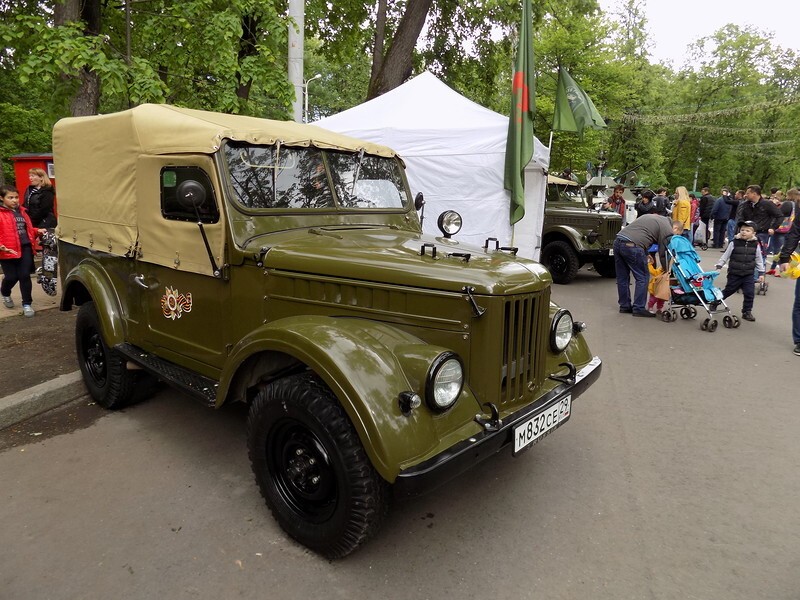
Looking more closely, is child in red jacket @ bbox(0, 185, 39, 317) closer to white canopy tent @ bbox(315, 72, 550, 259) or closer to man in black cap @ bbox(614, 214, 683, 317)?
→ white canopy tent @ bbox(315, 72, 550, 259)

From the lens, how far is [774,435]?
13.0 ft

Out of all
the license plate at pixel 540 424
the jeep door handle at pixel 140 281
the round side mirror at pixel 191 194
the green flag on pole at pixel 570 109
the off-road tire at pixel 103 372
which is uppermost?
the green flag on pole at pixel 570 109

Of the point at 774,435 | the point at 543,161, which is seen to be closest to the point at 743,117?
the point at 543,161

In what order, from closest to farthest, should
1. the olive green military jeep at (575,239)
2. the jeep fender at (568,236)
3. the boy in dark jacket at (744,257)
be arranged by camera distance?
the boy in dark jacket at (744,257) → the jeep fender at (568,236) → the olive green military jeep at (575,239)

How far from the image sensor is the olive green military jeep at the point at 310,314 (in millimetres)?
2385

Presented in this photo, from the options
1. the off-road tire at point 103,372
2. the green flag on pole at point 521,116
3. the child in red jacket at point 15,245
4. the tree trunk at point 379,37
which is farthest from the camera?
the tree trunk at point 379,37

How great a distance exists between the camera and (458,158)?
891 cm

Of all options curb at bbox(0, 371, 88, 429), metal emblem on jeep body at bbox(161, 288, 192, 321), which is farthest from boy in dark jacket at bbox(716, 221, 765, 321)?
curb at bbox(0, 371, 88, 429)

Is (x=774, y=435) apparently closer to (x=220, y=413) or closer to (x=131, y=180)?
(x=220, y=413)

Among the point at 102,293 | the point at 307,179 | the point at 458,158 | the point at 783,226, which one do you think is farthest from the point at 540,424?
the point at 783,226

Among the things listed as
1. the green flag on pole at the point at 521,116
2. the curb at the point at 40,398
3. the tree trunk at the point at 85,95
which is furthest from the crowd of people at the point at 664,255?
the tree trunk at the point at 85,95

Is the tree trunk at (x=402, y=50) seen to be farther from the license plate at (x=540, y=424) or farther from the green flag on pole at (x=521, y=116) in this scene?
the license plate at (x=540, y=424)

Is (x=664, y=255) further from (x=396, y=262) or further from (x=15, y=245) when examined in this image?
(x=15, y=245)

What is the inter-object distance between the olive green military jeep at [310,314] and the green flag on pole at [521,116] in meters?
4.81
